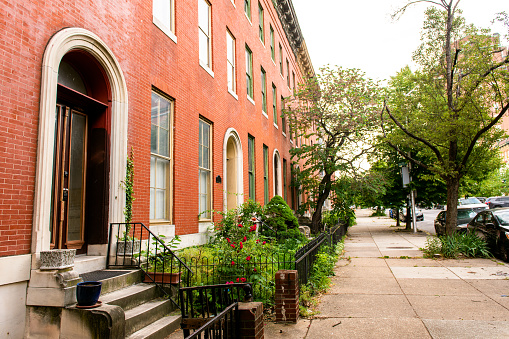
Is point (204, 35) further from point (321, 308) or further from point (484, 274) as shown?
point (484, 274)

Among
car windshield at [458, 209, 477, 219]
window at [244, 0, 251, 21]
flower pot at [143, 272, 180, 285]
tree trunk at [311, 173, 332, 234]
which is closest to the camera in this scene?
flower pot at [143, 272, 180, 285]

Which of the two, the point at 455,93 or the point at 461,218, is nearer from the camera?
the point at 455,93

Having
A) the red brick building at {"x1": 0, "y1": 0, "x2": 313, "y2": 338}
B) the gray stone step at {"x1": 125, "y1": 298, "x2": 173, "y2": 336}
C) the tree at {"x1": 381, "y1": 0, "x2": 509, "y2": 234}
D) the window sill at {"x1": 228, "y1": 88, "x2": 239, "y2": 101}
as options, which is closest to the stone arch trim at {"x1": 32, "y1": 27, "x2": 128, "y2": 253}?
the red brick building at {"x1": 0, "y1": 0, "x2": 313, "y2": 338}

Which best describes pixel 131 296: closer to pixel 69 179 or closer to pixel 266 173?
pixel 69 179

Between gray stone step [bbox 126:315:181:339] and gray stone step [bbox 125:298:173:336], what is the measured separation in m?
0.07

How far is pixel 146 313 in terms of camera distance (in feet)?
17.1

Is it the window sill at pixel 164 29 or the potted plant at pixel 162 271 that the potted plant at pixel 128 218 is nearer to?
the potted plant at pixel 162 271

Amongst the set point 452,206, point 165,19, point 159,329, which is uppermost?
point 165,19

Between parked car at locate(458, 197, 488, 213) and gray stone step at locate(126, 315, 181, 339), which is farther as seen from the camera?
parked car at locate(458, 197, 488, 213)

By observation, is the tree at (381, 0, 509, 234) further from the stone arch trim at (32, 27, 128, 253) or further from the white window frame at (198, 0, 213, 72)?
the stone arch trim at (32, 27, 128, 253)

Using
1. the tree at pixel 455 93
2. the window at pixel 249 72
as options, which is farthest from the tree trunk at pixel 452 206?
the window at pixel 249 72

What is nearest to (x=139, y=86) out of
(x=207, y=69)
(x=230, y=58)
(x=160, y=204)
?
(x=160, y=204)

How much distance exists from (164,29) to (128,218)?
4.42 m

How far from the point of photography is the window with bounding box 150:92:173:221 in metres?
8.09
